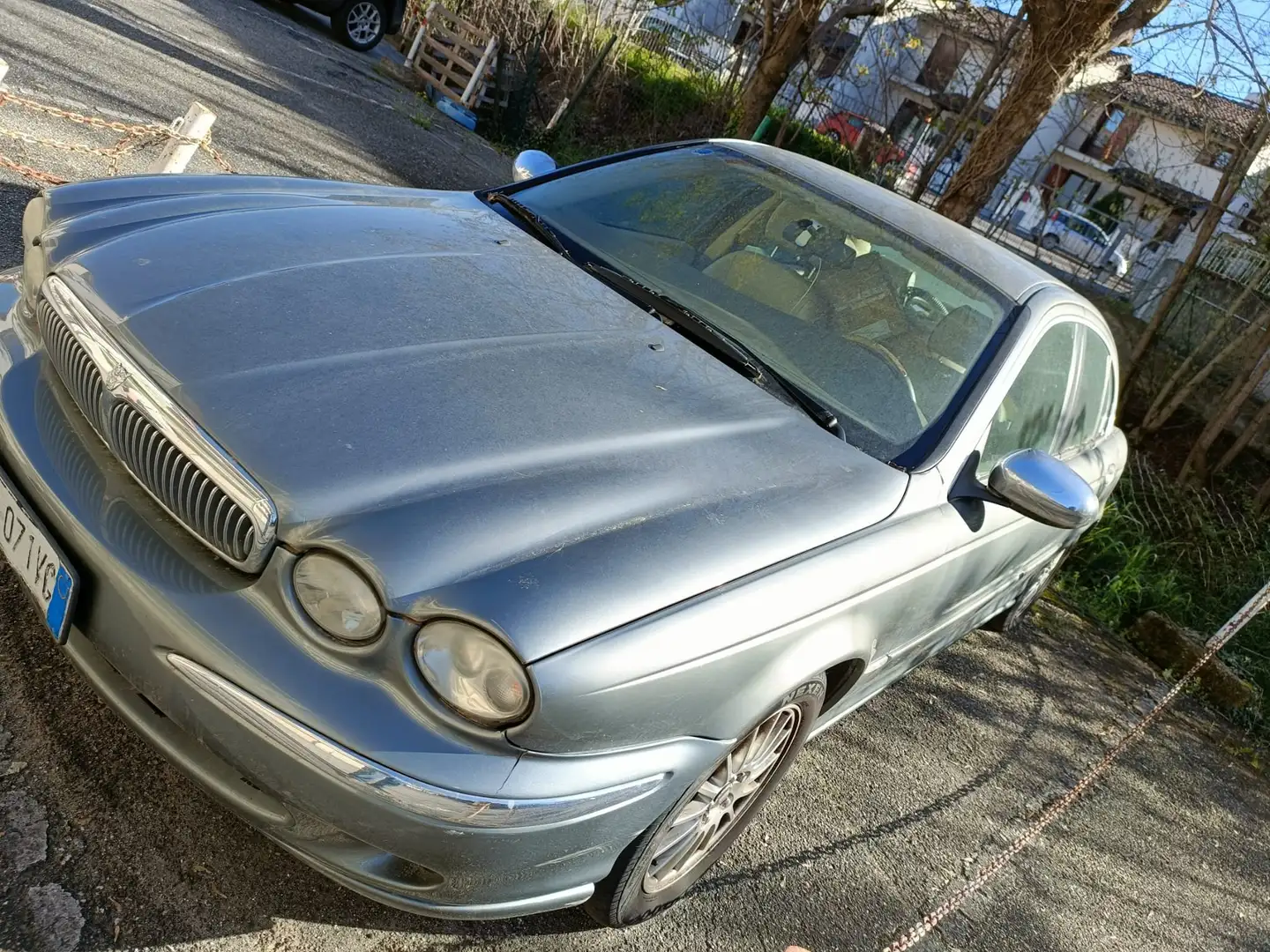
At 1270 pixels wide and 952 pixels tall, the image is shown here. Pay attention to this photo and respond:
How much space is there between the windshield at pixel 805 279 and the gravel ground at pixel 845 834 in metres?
1.25

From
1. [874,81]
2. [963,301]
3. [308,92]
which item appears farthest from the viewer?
[874,81]

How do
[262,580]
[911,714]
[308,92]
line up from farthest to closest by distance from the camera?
1. [308,92]
2. [911,714]
3. [262,580]

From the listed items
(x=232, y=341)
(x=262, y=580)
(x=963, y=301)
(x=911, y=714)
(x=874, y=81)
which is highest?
(x=874, y=81)

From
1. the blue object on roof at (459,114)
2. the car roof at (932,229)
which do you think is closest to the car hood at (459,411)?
the car roof at (932,229)

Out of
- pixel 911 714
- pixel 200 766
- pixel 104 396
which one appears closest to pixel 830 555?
pixel 200 766

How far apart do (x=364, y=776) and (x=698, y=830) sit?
0.95m

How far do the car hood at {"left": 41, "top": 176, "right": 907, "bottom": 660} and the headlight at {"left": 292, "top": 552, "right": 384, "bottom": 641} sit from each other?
3cm

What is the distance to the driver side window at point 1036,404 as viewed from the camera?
9.09ft

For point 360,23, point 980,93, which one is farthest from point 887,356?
point 360,23

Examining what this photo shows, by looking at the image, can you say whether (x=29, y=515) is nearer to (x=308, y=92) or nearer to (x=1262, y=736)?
(x=1262, y=736)

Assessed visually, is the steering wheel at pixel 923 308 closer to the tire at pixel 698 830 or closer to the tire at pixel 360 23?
the tire at pixel 698 830

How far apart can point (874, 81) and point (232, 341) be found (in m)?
15.4

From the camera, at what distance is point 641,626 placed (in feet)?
5.65

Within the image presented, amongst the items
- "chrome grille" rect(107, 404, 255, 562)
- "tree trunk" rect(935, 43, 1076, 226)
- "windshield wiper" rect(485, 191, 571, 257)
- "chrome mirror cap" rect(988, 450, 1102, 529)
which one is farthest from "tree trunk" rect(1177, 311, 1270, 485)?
"chrome grille" rect(107, 404, 255, 562)
